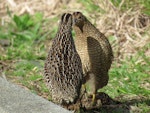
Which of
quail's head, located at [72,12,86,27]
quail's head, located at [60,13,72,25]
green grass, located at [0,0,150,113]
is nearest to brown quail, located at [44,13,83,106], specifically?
quail's head, located at [60,13,72,25]

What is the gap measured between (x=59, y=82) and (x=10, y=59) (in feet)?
8.58

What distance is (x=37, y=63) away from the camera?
311 inches

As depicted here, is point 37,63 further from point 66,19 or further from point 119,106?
point 66,19

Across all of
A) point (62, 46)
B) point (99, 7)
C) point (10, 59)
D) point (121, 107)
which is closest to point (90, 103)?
point (121, 107)

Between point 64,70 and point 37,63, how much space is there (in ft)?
7.89

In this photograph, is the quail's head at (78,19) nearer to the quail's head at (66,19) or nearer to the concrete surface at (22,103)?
the quail's head at (66,19)

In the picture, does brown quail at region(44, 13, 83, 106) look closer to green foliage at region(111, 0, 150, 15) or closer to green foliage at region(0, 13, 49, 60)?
green foliage at region(0, 13, 49, 60)

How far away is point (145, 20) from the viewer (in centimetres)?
842

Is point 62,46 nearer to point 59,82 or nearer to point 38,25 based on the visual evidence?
point 59,82

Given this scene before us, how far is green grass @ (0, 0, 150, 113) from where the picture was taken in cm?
673

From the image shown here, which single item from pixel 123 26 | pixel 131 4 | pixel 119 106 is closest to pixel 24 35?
pixel 123 26

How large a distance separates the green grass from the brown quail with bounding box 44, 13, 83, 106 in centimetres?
93

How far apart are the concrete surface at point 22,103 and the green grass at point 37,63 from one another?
1058mm

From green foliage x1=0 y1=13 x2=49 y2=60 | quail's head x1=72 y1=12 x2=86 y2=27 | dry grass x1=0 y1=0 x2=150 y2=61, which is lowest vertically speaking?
green foliage x1=0 y1=13 x2=49 y2=60
